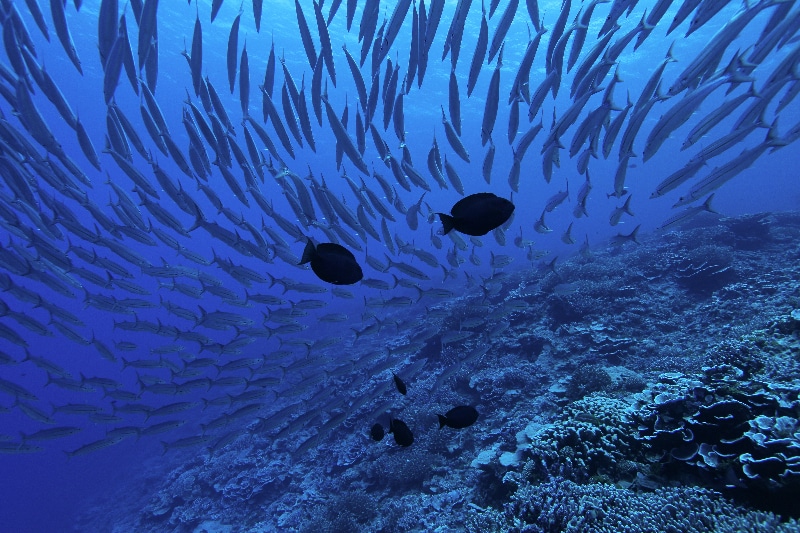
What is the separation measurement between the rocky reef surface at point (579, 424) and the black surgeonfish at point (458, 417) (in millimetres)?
1171

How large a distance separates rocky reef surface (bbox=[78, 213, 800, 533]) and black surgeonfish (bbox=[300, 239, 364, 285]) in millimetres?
3147

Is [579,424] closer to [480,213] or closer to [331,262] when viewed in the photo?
[480,213]

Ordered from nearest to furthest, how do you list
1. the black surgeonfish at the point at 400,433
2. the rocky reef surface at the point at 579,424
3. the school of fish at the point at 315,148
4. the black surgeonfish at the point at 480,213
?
1. the black surgeonfish at the point at 480,213
2. the rocky reef surface at the point at 579,424
3. the black surgeonfish at the point at 400,433
4. the school of fish at the point at 315,148

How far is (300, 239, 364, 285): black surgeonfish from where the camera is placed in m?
2.14

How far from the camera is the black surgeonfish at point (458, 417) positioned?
359 cm

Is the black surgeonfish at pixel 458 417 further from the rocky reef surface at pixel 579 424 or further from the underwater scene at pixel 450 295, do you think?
the rocky reef surface at pixel 579 424

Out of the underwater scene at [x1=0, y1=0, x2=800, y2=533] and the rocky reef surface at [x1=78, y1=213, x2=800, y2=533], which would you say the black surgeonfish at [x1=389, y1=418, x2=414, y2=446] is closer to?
the underwater scene at [x1=0, y1=0, x2=800, y2=533]

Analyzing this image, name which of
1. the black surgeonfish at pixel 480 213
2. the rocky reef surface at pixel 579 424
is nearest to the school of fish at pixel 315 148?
the black surgeonfish at pixel 480 213

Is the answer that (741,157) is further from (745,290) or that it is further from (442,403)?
(442,403)

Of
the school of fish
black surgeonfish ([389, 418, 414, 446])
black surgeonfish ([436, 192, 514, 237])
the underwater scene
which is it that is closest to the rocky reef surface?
the underwater scene

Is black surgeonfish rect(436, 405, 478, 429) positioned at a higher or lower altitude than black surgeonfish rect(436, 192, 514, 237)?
lower

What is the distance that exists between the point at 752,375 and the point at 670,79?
52.0 metres

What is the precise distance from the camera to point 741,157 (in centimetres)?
418

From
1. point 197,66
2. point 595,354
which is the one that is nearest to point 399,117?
point 197,66
